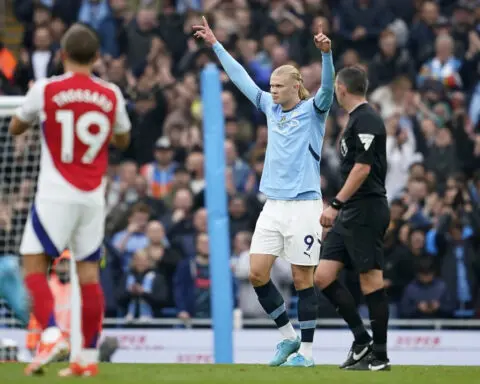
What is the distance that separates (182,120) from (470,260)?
526 centimetres

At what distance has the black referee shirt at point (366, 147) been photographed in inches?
396

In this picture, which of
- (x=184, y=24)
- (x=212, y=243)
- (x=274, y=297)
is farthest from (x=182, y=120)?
(x=274, y=297)

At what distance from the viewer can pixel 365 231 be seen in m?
10.3

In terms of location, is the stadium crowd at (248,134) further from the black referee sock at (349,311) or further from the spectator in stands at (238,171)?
the black referee sock at (349,311)

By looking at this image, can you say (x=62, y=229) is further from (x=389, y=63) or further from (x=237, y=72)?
(x=389, y=63)

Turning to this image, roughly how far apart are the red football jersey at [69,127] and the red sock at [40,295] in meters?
0.54

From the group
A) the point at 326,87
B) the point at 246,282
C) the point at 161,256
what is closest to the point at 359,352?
the point at 326,87

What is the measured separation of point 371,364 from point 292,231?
4.02 feet

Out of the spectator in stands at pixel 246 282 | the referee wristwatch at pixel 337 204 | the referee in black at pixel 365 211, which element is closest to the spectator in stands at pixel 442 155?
the spectator in stands at pixel 246 282

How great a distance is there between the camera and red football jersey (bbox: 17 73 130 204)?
8367 millimetres

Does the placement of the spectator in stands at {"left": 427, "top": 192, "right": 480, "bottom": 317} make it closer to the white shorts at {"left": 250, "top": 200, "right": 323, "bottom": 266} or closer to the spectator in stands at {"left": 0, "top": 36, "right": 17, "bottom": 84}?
the white shorts at {"left": 250, "top": 200, "right": 323, "bottom": 266}

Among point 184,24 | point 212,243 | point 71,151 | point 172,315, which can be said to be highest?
point 184,24

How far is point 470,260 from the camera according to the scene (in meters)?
15.6

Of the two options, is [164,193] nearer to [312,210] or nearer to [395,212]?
[395,212]
